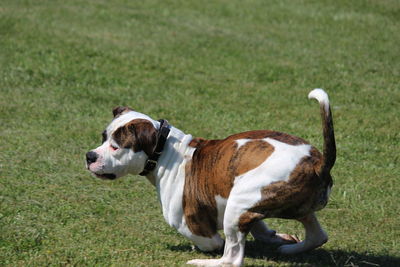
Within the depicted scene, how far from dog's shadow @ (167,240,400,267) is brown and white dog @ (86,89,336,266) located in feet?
0.31

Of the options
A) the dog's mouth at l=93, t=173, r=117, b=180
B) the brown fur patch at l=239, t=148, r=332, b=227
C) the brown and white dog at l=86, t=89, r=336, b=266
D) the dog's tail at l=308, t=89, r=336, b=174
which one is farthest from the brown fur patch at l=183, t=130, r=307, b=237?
the dog's mouth at l=93, t=173, r=117, b=180

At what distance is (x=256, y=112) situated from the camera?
10711 mm

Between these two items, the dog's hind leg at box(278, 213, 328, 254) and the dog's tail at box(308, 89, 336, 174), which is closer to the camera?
the dog's tail at box(308, 89, 336, 174)

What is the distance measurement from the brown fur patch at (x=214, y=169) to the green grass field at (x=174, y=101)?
1.38 ft

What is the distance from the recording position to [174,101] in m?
11.1

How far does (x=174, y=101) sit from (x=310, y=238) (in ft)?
18.4

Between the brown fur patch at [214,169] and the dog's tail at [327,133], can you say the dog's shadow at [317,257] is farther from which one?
the dog's tail at [327,133]

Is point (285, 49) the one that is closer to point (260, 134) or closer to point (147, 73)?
point (147, 73)

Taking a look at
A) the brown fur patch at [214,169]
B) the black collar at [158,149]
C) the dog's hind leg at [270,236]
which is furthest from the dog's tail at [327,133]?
the black collar at [158,149]

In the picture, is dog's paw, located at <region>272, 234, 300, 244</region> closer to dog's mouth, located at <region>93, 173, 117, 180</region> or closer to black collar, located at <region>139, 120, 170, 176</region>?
black collar, located at <region>139, 120, 170, 176</region>

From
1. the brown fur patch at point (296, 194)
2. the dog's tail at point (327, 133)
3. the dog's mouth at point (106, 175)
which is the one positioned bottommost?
the dog's mouth at point (106, 175)

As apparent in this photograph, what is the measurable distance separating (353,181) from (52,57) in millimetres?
6645

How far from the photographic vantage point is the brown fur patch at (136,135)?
565cm

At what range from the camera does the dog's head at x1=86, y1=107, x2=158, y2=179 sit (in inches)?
223
